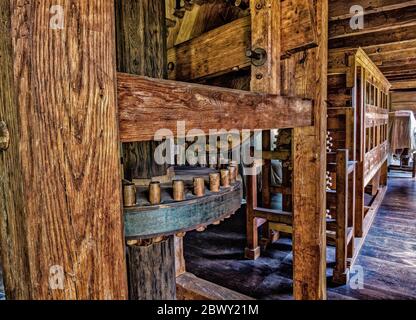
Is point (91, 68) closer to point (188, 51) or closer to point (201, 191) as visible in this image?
point (201, 191)

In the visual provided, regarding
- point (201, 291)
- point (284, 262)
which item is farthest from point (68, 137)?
point (284, 262)

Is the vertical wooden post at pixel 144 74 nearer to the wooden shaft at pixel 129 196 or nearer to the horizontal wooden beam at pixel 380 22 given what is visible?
the wooden shaft at pixel 129 196

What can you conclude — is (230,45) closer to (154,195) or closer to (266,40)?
(266,40)

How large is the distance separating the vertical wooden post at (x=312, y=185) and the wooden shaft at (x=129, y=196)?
944 mm

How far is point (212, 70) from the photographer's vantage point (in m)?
1.46

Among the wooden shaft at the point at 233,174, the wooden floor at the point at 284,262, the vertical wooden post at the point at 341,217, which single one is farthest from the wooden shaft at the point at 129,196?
the vertical wooden post at the point at 341,217

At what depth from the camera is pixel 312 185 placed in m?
1.43

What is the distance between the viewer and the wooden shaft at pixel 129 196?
780mm

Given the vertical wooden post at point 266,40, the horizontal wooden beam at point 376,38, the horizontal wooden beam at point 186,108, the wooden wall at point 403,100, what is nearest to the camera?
the horizontal wooden beam at point 186,108

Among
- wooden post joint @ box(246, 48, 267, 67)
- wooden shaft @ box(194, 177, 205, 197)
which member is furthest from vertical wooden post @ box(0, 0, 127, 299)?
wooden post joint @ box(246, 48, 267, 67)

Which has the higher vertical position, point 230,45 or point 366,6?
point 366,6

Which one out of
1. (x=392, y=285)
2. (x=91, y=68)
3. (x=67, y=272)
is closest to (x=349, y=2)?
(x=392, y=285)

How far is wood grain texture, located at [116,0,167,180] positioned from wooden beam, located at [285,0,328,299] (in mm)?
648

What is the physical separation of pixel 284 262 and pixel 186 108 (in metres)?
2.81
